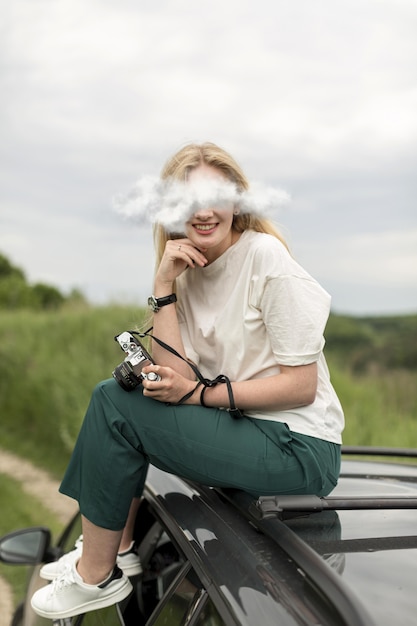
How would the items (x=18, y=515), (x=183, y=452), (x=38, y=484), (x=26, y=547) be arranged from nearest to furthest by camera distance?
(x=183, y=452)
(x=26, y=547)
(x=18, y=515)
(x=38, y=484)

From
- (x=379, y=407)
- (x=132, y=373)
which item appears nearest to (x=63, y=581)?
(x=132, y=373)

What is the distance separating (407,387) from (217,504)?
25.2 feet

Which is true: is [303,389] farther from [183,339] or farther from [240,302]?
[183,339]

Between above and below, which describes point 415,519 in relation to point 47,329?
below

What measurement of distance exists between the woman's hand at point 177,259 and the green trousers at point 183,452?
1.37 feet

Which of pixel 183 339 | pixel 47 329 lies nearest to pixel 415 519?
pixel 183 339

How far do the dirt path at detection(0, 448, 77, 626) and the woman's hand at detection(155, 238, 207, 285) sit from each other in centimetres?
537

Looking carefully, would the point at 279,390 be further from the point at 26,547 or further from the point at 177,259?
the point at 26,547

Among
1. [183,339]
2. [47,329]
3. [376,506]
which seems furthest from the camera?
[47,329]

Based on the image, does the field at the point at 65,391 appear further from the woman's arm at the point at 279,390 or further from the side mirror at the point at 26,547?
the woman's arm at the point at 279,390

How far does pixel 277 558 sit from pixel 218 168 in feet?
4.15

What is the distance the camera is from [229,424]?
2.05 meters

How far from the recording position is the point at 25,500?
24.6 ft

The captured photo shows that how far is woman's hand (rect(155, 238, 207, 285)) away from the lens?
89.4 inches
